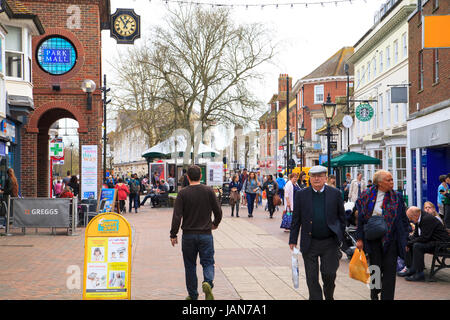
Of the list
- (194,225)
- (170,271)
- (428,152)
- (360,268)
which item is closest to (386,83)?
(428,152)

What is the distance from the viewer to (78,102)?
82.3 ft

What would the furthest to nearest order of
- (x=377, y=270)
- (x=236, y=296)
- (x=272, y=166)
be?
(x=272, y=166)
(x=236, y=296)
(x=377, y=270)

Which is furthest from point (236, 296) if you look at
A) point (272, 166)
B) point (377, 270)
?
point (272, 166)

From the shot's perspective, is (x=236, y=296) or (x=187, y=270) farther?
(x=236, y=296)

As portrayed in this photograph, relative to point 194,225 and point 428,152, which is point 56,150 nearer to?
point 428,152

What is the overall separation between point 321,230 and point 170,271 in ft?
14.7

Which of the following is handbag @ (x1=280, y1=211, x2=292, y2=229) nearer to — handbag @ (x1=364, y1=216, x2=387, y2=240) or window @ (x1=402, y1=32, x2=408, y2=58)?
handbag @ (x1=364, y1=216, x2=387, y2=240)

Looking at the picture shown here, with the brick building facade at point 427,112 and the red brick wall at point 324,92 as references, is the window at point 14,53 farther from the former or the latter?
the red brick wall at point 324,92

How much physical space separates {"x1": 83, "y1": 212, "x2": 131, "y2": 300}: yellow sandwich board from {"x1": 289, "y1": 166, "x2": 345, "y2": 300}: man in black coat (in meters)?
2.19

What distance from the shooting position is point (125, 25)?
27.3m

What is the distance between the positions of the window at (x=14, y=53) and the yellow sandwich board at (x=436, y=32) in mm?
14378

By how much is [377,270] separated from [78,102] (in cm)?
1973

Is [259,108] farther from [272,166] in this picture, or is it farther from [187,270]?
[272,166]

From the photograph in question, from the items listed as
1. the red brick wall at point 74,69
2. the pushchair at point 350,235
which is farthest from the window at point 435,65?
the red brick wall at point 74,69
